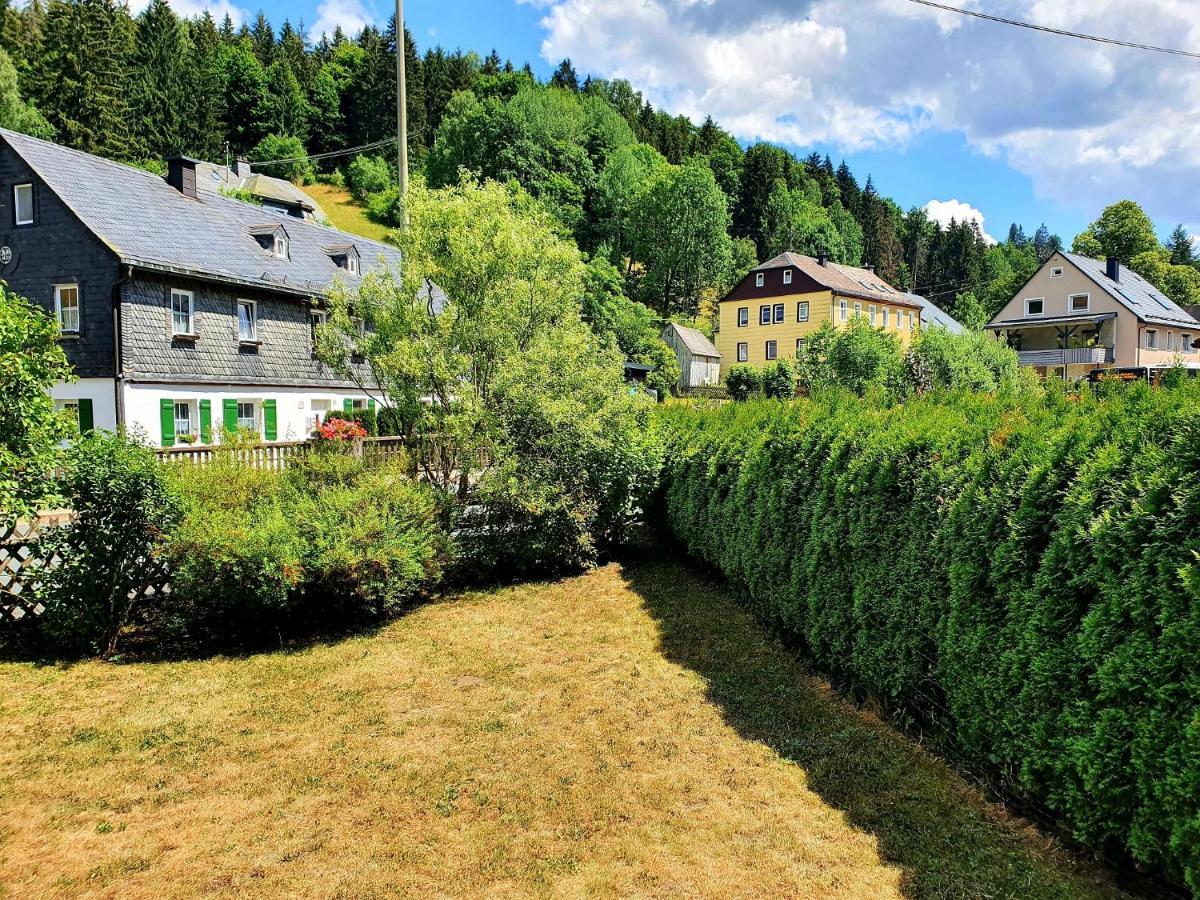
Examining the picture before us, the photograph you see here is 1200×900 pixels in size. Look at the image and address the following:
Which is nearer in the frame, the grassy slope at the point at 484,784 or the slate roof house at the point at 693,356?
the grassy slope at the point at 484,784

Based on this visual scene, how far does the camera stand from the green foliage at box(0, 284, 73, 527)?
6559 millimetres

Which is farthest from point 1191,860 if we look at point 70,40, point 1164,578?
point 70,40

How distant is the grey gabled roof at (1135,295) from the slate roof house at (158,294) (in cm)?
4200

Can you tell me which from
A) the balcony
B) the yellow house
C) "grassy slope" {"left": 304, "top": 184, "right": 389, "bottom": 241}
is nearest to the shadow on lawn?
the balcony

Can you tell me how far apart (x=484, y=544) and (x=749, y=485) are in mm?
3981

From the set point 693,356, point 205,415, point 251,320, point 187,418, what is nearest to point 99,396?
point 187,418

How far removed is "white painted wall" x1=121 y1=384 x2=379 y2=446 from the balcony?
3696cm

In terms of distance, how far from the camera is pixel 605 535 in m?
11.4

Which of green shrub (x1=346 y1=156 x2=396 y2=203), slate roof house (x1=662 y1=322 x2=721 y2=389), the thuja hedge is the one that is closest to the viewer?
the thuja hedge

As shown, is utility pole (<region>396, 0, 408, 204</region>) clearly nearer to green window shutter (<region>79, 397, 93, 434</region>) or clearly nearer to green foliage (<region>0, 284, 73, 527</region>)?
green foliage (<region>0, 284, 73, 527</region>)

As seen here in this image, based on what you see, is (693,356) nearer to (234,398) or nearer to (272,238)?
(272,238)

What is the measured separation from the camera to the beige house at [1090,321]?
40594 millimetres

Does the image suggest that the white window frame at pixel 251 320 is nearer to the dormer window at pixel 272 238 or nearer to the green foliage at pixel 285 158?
the dormer window at pixel 272 238

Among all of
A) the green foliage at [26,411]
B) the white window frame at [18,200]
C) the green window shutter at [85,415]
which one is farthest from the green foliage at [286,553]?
the white window frame at [18,200]
